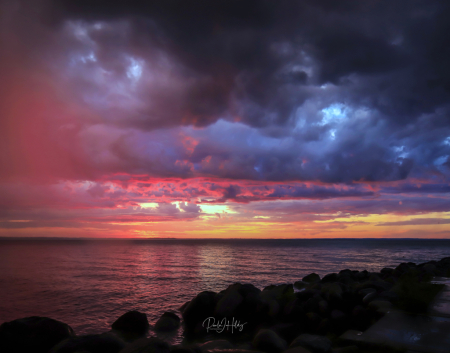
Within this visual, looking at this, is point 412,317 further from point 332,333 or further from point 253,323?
point 253,323

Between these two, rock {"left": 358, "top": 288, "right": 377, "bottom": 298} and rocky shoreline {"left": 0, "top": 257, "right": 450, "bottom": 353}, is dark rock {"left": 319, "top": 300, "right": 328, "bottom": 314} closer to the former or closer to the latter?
rocky shoreline {"left": 0, "top": 257, "right": 450, "bottom": 353}

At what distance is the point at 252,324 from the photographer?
10.2 m

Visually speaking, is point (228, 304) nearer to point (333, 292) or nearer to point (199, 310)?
point (199, 310)

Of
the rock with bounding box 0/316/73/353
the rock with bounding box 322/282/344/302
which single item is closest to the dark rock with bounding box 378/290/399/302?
the rock with bounding box 322/282/344/302

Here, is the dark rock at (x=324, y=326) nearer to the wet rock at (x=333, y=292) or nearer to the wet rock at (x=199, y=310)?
the wet rock at (x=333, y=292)

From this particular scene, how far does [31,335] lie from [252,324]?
7078mm

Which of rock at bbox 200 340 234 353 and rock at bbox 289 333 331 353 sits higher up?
rock at bbox 289 333 331 353

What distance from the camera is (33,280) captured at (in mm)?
23609

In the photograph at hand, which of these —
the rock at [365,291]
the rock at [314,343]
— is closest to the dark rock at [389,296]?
the rock at [365,291]

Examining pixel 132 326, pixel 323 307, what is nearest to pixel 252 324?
pixel 323 307

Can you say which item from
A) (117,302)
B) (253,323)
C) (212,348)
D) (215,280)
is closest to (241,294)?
(253,323)

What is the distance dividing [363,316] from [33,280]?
2617cm

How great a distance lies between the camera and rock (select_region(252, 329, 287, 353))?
6.80 meters

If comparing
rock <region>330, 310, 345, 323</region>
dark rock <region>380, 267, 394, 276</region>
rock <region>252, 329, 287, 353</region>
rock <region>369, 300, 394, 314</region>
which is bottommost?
dark rock <region>380, 267, 394, 276</region>
